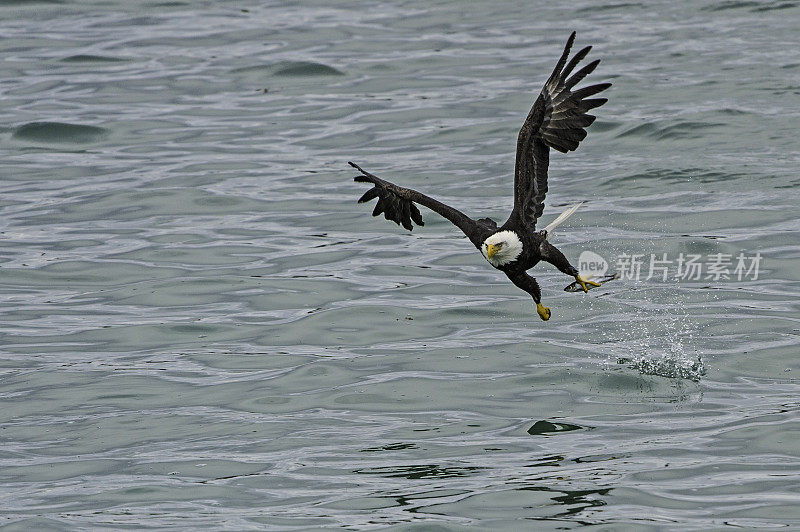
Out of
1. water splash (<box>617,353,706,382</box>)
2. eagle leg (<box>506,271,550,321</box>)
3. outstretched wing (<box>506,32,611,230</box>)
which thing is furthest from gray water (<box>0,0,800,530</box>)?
outstretched wing (<box>506,32,611,230</box>)

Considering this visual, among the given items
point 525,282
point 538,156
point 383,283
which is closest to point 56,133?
point 383,283

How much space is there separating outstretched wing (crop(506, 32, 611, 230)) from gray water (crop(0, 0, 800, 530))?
160 cm

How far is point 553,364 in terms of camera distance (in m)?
11.8

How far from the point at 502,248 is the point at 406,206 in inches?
63.6

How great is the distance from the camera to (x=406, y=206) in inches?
444

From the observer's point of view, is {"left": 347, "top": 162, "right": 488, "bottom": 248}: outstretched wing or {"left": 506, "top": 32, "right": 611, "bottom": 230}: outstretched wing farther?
{"left": 347, "top": 162, "right": 488, "bottom": 248}: outstretched wing

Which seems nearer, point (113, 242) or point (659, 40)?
point (113, 242)

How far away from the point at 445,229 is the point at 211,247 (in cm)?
238

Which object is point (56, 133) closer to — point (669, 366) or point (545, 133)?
point (669, 366)

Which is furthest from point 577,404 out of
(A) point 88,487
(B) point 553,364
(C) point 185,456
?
(A) point 88,487

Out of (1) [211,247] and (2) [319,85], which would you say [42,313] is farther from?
(2) [319,85]

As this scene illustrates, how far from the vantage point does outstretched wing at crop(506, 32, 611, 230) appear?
1005cm

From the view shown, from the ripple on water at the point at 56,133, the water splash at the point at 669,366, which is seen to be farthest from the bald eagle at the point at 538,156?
the ripple on water at the point at 56,133

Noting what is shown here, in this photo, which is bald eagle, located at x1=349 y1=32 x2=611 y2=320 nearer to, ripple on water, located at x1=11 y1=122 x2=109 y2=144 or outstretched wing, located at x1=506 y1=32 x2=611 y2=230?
outstretched wing, located at x1=506 y1=32 x2=611 y2=230
